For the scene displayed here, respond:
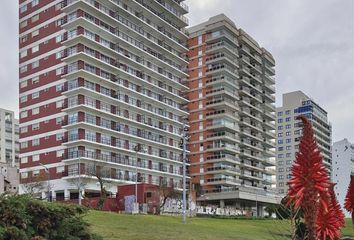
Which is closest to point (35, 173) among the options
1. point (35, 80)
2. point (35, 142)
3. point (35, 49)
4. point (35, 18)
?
point (35, 142)

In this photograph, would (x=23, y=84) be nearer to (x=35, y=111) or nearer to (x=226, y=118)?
(x=35, y=111)

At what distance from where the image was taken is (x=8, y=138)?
13638 cm

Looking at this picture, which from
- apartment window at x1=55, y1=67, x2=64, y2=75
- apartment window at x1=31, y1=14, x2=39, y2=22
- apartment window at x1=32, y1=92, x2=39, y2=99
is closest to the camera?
apartment window at x1=55, y1=67, x2=64, y2=75

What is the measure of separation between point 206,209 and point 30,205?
224 feet

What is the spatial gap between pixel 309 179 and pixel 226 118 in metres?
100

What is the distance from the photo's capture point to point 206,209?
77.8m

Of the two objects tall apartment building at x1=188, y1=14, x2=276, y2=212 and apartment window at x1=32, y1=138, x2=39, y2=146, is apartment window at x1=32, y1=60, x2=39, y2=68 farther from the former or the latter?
tall apartment building at x1=188, y1=14, x2=276, y2=212

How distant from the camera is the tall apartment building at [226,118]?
102 m

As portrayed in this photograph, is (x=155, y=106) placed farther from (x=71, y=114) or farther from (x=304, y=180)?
(x=304, y=180)

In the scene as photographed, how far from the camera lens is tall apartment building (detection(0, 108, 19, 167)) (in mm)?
133625

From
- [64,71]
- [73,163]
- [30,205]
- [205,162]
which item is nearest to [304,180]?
[30,205]

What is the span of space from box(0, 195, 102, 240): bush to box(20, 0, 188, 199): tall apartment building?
5840 cm

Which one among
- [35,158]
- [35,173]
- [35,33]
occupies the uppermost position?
[35,33]

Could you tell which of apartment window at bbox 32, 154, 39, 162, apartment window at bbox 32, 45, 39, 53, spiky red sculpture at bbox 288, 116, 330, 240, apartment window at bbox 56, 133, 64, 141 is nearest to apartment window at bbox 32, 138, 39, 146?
apartment window at bbox 32, 154, 39, 162
